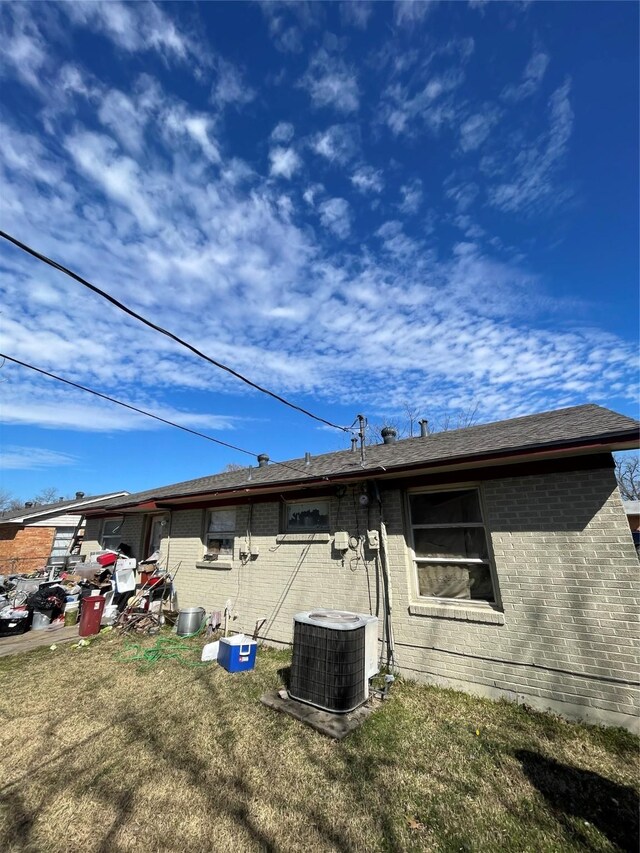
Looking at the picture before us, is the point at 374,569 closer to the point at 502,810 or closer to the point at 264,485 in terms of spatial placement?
the point at 264,485

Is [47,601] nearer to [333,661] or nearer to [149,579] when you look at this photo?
[149,579]

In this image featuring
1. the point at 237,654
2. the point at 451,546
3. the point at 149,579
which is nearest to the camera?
the point at 451,546

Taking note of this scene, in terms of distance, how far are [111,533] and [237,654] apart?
10109 mm

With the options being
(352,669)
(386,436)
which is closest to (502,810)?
(352,669)

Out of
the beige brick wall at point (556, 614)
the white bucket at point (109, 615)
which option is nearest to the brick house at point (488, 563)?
the beige brick wall at point (556, 614)

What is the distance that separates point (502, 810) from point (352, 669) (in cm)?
192

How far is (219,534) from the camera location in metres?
9.52

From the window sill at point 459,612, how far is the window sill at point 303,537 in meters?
2.00

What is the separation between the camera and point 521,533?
5.09 metres

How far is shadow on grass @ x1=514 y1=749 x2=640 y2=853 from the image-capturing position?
2.83m

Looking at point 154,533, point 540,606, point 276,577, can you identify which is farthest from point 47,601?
point 540,606

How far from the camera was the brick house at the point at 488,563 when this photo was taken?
4.45m

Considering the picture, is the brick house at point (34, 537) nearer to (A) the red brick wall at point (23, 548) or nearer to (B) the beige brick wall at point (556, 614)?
(A) the red brick wall at point (23, 548)

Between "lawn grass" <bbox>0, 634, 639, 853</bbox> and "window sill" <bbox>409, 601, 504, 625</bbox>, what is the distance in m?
0.98
